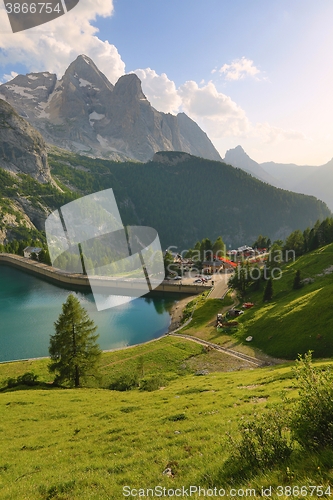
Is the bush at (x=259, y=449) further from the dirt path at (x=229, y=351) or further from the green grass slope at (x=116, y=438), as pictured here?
the dirt path at (x=229, y=351)

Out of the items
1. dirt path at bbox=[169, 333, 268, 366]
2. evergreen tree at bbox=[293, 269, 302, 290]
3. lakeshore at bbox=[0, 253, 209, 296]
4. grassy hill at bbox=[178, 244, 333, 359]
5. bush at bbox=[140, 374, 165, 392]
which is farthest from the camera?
lakeshore at bbox=[0, 253, 209, 296]

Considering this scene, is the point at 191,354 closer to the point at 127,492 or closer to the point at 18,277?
the point at 127,492

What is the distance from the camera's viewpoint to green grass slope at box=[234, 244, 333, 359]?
37.9 m

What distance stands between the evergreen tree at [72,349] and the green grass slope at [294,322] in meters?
28.9

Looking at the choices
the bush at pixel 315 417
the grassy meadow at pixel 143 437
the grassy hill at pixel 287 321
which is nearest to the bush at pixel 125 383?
the grassy meadow at pixel 143 437

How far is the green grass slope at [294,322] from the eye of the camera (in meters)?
37.9

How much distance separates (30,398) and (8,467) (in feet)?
43.2

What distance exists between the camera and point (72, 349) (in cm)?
3322

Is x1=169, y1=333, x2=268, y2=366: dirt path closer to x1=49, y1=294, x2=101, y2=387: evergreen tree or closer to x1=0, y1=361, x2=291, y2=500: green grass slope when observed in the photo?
x1=0, y1=361, x2=291, y2=500: green grass slope

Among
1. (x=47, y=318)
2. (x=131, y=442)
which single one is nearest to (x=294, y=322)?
(x=131, y=442)

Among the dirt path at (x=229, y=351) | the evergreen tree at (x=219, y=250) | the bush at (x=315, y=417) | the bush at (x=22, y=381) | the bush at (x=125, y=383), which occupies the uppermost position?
the evergreen tree at (x=219, y=250)

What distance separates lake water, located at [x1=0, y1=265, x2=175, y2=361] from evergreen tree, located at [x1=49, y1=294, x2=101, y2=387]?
1038 inches

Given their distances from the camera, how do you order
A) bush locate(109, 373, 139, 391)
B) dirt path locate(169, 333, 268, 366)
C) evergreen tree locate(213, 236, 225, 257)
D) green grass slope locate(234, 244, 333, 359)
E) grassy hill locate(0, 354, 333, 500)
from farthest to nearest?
evergreen tree locate(213, 236, 225, 257) < dirt path locate(169, 333, 268, 366) < green grass slope locate(234, 244, 333, 359) < bush locate(109, 373, 139, 391) < grassy hill locate(0, 354, 333, 500)

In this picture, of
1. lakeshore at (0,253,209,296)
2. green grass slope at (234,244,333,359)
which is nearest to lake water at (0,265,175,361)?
lakeshore at (0,253,209,296)
